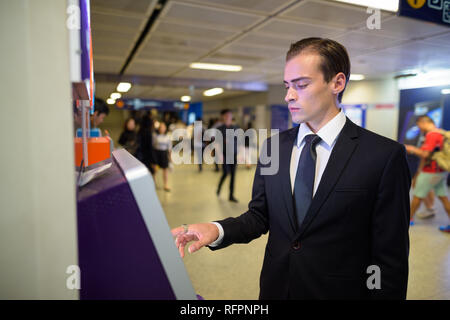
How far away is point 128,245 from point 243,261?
2.67 m

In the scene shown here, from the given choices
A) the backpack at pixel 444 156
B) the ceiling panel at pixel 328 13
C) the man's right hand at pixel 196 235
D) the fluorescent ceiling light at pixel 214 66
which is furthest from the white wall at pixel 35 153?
the fluorescent ceiling light at pixel 214 66

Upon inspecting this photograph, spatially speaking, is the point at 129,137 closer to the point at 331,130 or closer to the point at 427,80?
the point at 331,130

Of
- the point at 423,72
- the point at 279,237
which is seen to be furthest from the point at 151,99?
the point at 279,237

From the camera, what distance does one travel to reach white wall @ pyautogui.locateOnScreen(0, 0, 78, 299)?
0.48 meters

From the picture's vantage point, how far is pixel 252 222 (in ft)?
3.79

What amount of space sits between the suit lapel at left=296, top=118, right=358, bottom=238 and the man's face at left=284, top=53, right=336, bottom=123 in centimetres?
13

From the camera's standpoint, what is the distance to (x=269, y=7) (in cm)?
348

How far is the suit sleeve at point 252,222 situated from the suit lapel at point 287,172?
0.11 meters

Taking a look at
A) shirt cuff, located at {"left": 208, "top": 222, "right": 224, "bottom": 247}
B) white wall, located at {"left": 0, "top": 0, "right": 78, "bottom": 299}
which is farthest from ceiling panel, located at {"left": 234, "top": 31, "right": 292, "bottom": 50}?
white wall, located at {"left": 0, "top": 0, "right": 78, "bottom": 299}

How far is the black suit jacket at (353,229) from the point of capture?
0.93 m

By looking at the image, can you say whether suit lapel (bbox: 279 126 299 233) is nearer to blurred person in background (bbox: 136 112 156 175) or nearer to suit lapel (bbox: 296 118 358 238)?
suit lapel (bbox: 296 118 358 238)

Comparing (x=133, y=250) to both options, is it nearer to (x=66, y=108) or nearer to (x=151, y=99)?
(x=66, y=108)

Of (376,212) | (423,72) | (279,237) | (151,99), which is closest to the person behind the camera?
(376,212)
